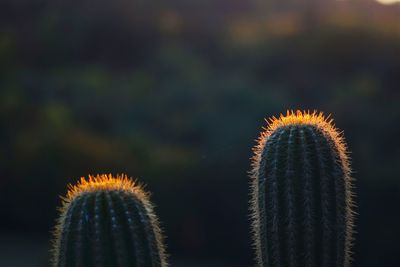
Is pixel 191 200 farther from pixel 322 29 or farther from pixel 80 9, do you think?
pixel 80 9

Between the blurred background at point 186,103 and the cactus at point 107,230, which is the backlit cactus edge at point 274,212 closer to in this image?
the cactus at point 107,230

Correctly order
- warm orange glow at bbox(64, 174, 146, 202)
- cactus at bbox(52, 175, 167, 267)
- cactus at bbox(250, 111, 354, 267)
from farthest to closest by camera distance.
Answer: cactus at bbox(250, 111, 354, 267) → warm orange glow at bbox(64, 174, 146, 202) → cactus at bbox(52, 175, 167, 267)

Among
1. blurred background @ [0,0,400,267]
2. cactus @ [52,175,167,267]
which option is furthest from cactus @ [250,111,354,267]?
blurred background @ [0,0,400,267]

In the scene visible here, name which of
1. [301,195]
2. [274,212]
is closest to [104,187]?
[274,212]

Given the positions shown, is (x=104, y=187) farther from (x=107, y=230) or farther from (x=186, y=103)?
(x=186, y=103)

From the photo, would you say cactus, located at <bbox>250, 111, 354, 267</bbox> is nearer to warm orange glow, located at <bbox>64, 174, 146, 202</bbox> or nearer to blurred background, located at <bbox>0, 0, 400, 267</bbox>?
warm orange glow, located at <bbox>64, 174, 146, 202</bbox>

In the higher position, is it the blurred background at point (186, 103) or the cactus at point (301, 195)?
the blurred background at point (186, 103)

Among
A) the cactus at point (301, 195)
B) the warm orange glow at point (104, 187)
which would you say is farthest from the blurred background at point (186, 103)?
the warm orange glow at point (104, 187)
